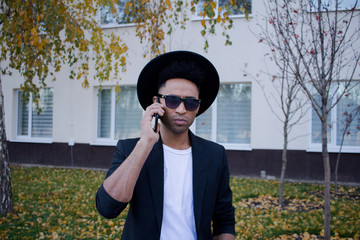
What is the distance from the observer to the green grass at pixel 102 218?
4.75 metres

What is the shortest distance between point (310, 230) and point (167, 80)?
390cm

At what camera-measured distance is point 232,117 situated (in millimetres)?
10406

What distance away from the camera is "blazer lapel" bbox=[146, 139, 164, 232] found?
1.74 metres

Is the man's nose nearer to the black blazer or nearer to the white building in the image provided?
the black blazer

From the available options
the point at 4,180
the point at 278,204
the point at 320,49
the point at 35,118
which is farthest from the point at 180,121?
the point at 35,118

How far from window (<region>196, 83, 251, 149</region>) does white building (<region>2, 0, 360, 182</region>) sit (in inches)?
1.2

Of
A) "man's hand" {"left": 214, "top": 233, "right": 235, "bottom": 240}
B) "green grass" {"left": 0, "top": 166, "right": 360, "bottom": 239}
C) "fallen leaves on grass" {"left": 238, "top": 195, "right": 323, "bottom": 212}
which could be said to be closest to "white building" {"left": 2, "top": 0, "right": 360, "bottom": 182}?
"green grass" {"left": 0, "top": 166, "right": 360, "bottom": 239}

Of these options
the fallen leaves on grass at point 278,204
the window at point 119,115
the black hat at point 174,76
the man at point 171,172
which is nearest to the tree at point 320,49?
the fallen leaves on grass at point 278,204

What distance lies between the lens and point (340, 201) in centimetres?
681

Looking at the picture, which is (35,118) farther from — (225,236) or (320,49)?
(225,236)

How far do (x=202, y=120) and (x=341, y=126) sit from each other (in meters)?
4.08

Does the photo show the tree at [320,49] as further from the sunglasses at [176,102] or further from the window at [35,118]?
the window at [35,118]

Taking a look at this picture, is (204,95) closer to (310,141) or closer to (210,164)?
(210,164)

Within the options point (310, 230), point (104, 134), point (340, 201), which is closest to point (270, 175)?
point (340, 201)
